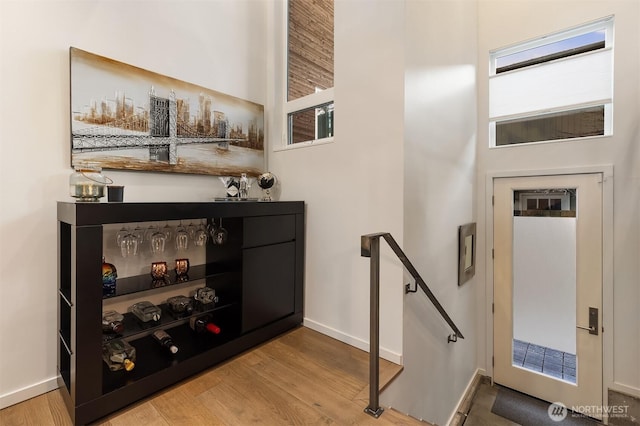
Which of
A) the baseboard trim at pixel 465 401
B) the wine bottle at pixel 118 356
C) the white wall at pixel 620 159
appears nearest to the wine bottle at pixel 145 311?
the wine bottle at pixel 118 356

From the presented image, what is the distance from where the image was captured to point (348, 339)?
2480 millimetres

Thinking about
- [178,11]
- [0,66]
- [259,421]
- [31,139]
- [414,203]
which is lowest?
[259,421]

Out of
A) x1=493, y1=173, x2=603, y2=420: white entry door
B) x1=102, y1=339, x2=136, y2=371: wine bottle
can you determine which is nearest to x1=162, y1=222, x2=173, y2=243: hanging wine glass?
x1=102, y1=339, x2=136, y2=371: wine bottle

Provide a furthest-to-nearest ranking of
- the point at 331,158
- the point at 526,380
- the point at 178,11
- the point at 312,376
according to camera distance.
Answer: the point at 526,380, the point at 331,158, the point at 178,11, the point at 312,376

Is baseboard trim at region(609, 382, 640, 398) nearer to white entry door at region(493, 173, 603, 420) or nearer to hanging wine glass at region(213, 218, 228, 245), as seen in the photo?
white entry door at region(493, 173, 603, 420)

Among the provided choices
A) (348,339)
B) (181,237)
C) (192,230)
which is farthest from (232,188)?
(348,339)

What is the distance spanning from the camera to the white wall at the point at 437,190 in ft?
7.34

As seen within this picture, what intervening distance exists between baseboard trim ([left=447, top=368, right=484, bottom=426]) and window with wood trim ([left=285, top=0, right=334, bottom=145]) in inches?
125

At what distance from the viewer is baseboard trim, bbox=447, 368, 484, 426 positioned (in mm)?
3119

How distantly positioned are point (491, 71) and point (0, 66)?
4.51 metres

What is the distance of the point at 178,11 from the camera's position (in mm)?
2445

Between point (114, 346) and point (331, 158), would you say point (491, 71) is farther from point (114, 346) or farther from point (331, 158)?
point (114, 346)

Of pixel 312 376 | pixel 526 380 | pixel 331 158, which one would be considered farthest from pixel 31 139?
pixel 526 380

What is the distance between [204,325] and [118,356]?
0.63m
